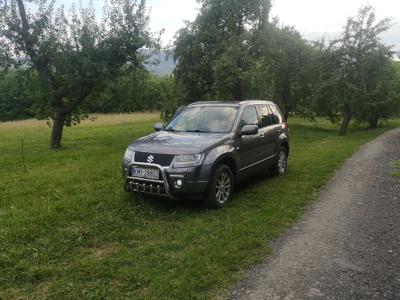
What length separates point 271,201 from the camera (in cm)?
736

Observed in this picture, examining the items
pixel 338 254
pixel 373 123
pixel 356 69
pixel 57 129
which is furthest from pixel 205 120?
pixel 373 123

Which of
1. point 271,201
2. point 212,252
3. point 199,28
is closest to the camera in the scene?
point 212,252

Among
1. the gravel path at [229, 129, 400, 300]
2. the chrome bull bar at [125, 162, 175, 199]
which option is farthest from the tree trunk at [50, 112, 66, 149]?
the gravel path at [229, 129, 400, 300]

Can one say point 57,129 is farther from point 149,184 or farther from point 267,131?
point 149,184

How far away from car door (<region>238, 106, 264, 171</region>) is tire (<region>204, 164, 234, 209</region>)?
0.56 metres

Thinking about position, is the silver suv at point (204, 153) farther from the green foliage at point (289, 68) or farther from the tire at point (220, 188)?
the green foliage at point (289, 68)

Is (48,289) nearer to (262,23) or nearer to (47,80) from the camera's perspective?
(47,80)

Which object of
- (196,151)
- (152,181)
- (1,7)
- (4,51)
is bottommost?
(152,181)

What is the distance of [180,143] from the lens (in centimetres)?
665

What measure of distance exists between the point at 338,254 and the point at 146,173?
3140 millimetres

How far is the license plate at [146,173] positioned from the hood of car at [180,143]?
33cm

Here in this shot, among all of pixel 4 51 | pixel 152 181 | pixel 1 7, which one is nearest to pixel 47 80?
pixel 4 51

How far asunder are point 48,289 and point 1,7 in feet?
40.0

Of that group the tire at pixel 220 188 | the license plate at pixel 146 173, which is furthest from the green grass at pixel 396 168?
the license plate at pixel 146 173
